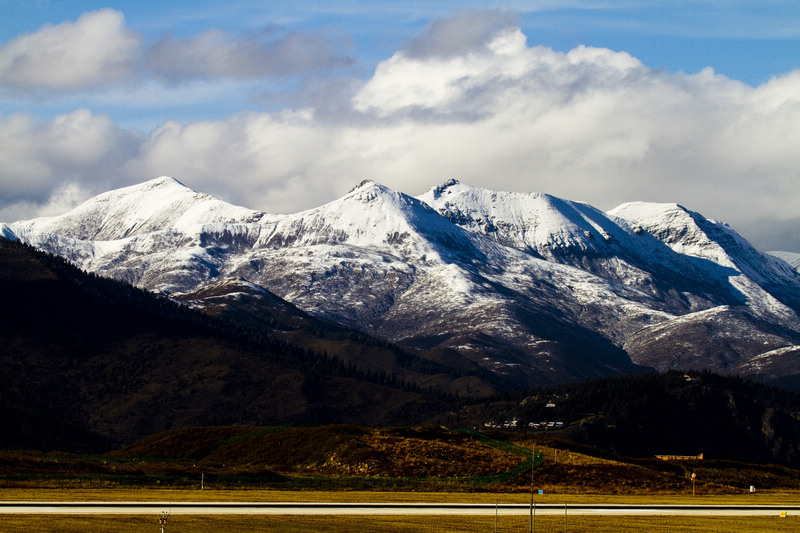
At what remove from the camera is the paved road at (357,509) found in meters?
102

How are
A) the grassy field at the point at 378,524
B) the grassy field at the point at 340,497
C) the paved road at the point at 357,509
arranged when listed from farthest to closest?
the grassy field at the point at 340,497 < the paved road at the point at 357,509 < the grassy field at the point at 378,524

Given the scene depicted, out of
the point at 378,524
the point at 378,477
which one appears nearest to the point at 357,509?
the point at 378,524

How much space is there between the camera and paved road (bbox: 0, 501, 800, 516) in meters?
102

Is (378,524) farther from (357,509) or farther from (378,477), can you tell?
(378,477)

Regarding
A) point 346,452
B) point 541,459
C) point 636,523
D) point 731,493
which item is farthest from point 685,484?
point 636,523

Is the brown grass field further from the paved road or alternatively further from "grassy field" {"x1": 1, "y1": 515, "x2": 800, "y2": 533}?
the paved road

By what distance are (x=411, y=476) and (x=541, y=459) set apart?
2200 cm

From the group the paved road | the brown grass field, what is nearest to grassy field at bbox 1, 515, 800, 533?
the brown grass field

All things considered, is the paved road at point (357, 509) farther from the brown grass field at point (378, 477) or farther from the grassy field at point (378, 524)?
the brown grass field at point (378, 477)

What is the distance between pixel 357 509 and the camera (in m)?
111

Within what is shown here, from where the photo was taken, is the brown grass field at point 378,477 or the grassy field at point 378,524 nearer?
the grassy field at point 378,524

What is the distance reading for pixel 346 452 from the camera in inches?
6875

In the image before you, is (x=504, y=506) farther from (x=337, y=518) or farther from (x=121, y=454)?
(x=121, y=454)

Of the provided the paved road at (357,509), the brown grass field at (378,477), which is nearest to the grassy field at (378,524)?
the brown grass field at (378,477)
